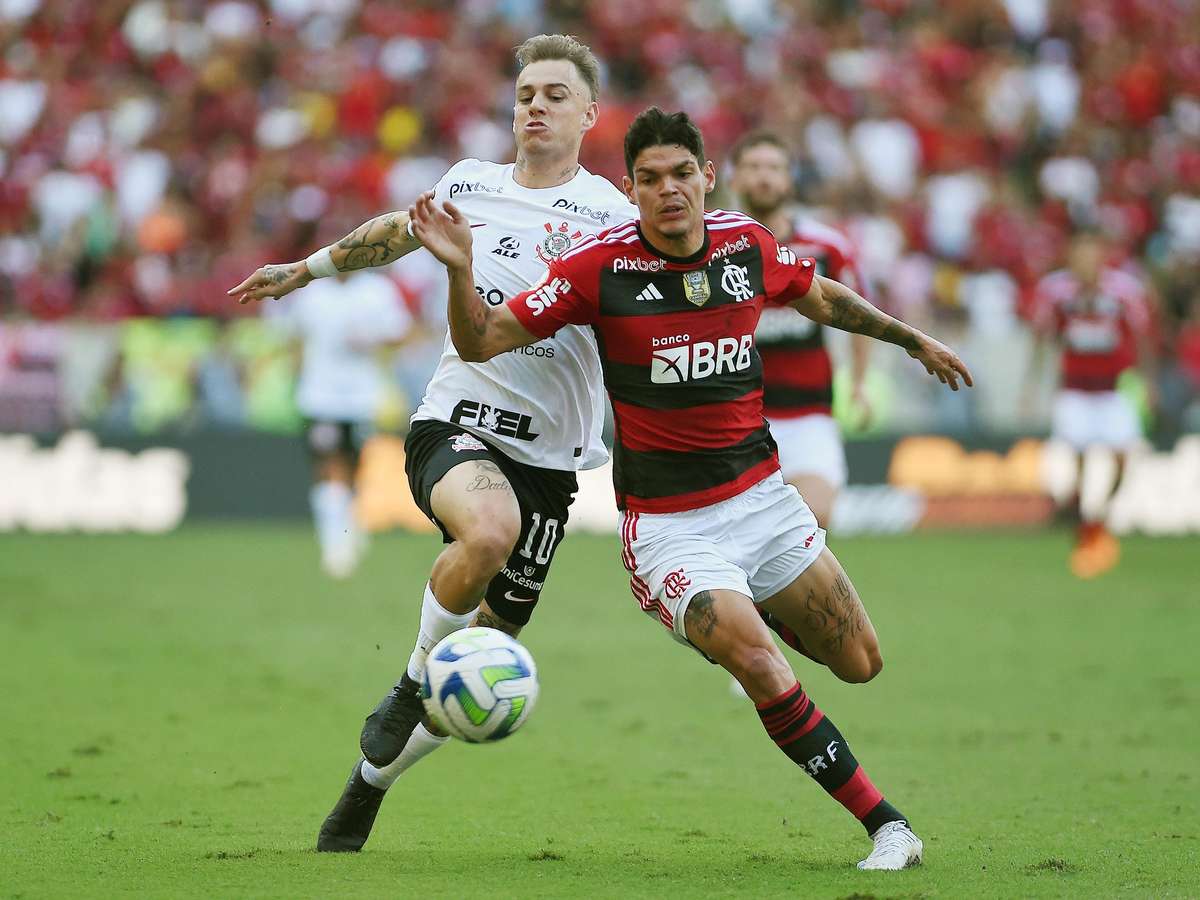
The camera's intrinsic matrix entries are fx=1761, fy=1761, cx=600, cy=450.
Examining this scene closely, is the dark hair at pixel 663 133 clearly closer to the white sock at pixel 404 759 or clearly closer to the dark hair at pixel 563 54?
the dark hair at pixel 563 54

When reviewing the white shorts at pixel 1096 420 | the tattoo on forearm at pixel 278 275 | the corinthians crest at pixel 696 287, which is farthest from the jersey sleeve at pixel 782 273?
the white shorts at pixel 1096 420

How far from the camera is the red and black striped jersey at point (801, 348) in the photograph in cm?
1028

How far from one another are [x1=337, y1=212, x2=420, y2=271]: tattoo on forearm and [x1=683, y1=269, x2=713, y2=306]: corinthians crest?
1.17 m

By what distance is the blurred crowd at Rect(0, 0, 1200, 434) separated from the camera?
2192 centimetres

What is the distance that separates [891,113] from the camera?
24.1 m

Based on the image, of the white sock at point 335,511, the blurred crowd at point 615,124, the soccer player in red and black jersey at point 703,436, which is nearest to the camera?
the soccer player in red and black jersey at point 703,436

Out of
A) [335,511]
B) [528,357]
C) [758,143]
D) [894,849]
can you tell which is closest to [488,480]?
[528,357]

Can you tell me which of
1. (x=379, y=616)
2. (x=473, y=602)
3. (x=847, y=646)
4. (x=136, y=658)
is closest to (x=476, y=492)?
(x=473, y=602)

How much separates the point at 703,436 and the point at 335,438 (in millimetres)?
10365

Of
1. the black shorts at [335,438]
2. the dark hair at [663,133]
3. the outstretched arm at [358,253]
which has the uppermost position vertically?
the dark hair at [663,133]

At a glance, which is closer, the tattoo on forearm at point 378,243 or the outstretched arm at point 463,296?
the outstretched arm at point 463,296

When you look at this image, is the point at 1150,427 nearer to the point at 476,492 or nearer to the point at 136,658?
the point at 136,658

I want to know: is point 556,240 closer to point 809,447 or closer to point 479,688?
point 479,688

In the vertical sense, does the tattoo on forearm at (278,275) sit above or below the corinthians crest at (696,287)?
below
